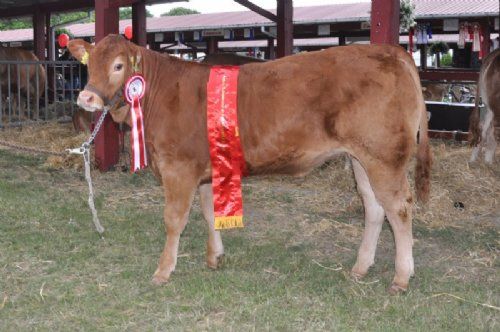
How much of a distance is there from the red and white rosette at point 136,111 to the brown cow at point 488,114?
18.4ft

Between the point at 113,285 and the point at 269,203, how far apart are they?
2.70 m

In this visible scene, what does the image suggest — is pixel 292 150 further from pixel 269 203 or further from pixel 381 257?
pixel 269 203

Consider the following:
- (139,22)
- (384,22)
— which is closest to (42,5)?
(139,22)

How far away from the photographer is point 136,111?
3.99 metres

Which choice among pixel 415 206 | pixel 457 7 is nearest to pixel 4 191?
pixel 415 206

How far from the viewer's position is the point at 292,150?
3.84m

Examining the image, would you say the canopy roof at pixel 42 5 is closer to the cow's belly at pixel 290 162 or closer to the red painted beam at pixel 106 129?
the red painted beam at pixel 106 129

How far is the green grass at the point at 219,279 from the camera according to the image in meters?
3.40

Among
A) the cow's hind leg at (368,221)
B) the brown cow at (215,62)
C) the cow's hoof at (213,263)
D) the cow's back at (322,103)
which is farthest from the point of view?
the brown cow at (215,62)

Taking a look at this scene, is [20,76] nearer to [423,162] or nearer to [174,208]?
[174,208]

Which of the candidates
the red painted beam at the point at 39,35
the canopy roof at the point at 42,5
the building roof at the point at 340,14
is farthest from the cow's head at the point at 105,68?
the red painted beam at the point at 39,35

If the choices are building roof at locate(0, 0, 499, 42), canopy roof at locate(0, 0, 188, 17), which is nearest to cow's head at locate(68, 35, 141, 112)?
building roof at locate(0, 0, 499, 42)

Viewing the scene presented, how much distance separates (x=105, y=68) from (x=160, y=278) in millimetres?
1446

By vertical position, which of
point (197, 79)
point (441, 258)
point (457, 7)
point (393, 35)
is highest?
point (457, 7)
